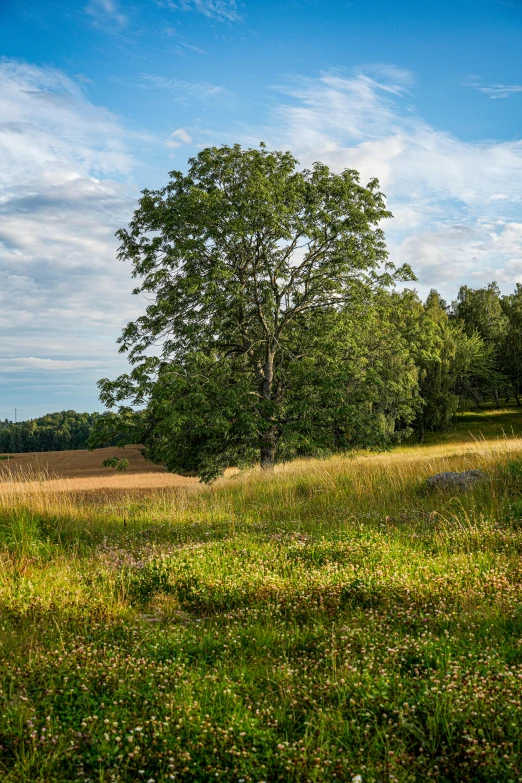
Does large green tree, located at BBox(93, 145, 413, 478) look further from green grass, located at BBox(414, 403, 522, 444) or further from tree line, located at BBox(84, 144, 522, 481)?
green grass, located at BBox(414, 403, 522, 444)

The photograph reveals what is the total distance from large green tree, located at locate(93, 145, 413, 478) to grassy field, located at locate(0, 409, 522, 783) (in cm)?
1070

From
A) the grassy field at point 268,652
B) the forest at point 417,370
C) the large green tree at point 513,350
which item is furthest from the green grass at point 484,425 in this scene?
the grassy field at point 268,652

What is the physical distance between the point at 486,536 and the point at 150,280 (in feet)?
56.5

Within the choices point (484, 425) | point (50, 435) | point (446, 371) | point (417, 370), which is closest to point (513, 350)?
point (484, 425)

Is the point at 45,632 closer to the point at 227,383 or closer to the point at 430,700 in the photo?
the point at 430,700

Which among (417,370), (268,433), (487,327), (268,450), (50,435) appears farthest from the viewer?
(50,435)

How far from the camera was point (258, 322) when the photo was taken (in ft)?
78.7

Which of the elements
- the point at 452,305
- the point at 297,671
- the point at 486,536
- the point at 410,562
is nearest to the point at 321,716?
the point at 297,671

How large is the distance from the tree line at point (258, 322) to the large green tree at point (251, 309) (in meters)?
0.06

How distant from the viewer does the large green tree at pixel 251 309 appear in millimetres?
19969

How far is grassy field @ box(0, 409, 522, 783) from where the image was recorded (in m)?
3.57

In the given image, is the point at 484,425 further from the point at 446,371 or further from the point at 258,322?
the point at 258,322

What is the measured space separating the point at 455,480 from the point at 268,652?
8.10 metres

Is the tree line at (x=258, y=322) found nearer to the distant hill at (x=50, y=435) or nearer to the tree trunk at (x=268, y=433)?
the tree trunk at (x=268, y=433)
